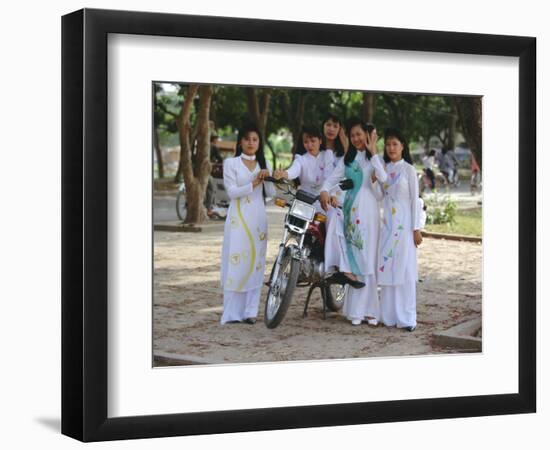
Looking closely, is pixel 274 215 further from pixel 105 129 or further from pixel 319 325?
pixel 105 129

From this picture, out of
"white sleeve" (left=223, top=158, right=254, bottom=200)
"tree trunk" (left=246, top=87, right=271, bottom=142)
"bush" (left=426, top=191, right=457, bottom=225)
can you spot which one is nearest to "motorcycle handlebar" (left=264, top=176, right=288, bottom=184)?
"white sleeve" (left=223, top=158, right=254, bottom=200)

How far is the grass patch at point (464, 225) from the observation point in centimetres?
952

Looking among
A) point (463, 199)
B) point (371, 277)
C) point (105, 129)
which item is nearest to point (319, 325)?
point (371, 277)

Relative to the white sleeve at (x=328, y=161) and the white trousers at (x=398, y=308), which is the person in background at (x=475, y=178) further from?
the white sleeve at (x=328, y=161)

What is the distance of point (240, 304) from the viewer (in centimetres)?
902

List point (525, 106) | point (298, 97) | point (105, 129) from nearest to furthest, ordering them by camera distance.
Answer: point (105, 129)
point (298, 97)
point (525, 106)

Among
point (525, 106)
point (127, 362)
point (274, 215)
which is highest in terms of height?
point (525, 106)

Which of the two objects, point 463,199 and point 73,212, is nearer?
point 73,212

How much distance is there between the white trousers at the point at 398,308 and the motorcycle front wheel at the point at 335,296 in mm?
287

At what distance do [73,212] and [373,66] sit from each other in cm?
230

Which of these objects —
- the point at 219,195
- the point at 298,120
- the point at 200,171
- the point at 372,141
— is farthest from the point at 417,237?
the point at 200,171

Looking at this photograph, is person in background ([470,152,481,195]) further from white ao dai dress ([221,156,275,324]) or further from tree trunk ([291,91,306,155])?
white ao dai dress ([221,156,275,324])

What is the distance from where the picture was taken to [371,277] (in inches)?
372

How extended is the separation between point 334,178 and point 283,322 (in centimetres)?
108
